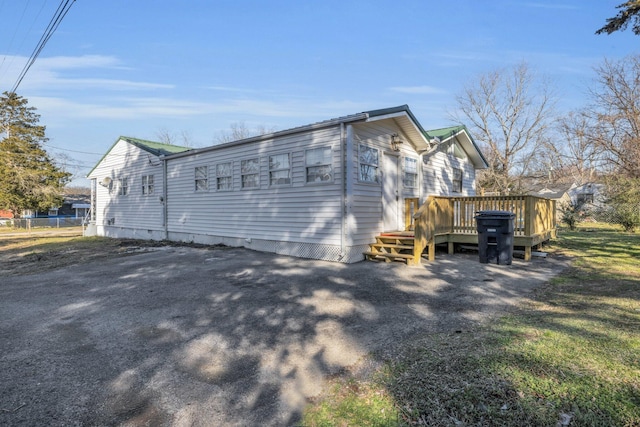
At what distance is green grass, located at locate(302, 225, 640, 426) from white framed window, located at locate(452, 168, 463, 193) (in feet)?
30.3

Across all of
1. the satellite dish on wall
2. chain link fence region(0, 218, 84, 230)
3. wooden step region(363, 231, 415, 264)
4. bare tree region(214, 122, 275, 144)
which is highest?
bare tree region(214, 122, 275, 144)

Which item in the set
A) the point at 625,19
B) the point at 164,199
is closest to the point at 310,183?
the point at 625,19

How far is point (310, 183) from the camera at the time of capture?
895cm

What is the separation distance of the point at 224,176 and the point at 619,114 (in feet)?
52.4

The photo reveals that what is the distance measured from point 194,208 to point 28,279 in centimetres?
583

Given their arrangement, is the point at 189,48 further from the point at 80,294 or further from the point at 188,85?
the point at 80,294

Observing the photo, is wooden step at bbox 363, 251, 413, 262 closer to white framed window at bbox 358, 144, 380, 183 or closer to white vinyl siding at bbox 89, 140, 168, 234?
white framed window at bbox 358, 144, 380, 183

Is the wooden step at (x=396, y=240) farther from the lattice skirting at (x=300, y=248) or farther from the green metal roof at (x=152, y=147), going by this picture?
the green metal roof at (x=152, y=147)

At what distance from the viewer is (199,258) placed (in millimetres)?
9336

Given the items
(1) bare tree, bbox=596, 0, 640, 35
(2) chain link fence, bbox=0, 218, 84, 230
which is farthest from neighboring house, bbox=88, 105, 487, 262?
(2) chain link fence, bbox=0, 218, 84, 230

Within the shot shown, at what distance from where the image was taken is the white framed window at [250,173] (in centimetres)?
1044

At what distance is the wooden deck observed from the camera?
26.6 ft

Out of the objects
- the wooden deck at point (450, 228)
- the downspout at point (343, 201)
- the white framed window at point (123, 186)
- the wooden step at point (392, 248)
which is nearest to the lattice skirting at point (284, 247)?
the downspout at point (343, 201)

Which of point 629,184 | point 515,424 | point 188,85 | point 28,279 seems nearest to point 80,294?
point 28,279
